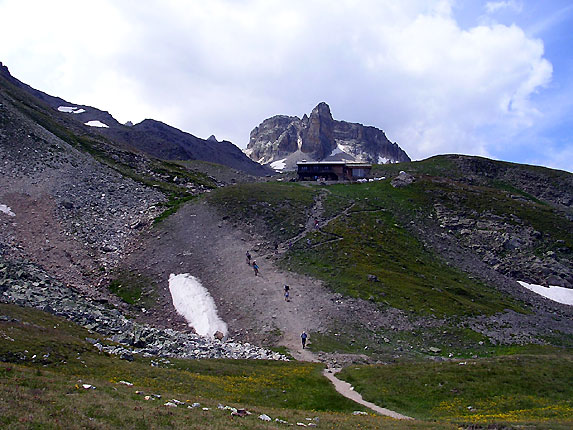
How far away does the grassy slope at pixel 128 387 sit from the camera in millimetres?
17766

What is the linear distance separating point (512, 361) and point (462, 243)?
46883 mm

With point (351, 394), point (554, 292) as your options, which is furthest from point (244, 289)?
point (554, 292)

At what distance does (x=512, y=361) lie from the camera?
37.5m

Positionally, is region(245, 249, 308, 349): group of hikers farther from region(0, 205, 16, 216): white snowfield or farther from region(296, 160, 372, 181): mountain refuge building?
region(296, 160, 372, 181): mountain refuge building

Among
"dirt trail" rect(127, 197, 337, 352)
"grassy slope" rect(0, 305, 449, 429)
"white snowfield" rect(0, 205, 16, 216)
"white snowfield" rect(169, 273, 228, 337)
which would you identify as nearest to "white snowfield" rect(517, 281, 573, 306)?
"dirt trail" rect(127, 197, 337, 352)

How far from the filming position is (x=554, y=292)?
232ft

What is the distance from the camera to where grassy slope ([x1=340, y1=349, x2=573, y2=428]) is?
29.2 m

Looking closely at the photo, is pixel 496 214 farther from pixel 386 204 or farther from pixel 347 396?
pixel 347 396

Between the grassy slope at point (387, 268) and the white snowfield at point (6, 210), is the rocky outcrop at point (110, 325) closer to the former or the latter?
the white snowfield at point (6, 210)

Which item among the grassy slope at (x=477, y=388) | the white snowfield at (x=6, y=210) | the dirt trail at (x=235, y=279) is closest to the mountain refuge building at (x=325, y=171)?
the dirt trail at (x=235, y=279)

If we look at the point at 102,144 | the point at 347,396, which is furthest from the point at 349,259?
the point at 102,144

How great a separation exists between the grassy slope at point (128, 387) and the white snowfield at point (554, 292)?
4750cm

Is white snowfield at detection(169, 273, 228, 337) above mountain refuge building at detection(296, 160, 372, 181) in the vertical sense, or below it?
below

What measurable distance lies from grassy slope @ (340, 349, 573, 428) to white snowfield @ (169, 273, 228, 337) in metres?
16.9
